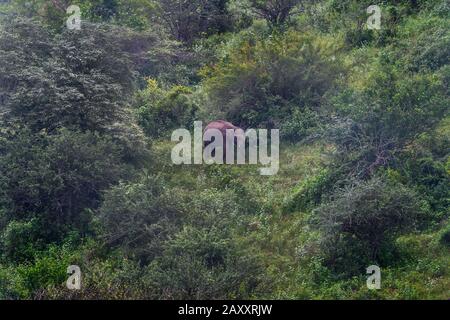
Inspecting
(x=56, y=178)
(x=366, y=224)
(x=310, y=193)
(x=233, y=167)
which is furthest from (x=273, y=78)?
(x=366, y=224)

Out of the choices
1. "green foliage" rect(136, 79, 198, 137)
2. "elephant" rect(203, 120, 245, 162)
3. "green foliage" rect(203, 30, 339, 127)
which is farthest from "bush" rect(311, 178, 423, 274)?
"green foliage" rect(136, 79, 198, 137)

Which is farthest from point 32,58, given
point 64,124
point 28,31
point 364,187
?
point 364,187

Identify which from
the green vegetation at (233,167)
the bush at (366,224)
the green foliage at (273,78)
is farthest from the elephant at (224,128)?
the bush at (366,224)

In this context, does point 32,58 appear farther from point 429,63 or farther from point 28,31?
point 429,63

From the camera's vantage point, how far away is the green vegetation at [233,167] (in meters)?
8.92

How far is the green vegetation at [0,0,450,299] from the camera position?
8.92 meters

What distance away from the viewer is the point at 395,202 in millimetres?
9000

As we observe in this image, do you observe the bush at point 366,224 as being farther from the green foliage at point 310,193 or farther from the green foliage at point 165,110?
the green foliage at point 165,110

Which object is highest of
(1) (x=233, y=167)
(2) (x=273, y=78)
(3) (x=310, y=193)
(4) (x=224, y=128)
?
(2) (x=273, y=78)

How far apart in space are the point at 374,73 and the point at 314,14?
5.93 m

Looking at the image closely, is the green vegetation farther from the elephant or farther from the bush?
the elephant

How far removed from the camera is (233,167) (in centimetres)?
1209

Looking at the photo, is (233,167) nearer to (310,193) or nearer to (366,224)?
(310,193)
